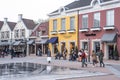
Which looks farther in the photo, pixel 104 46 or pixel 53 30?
pixel 53 30

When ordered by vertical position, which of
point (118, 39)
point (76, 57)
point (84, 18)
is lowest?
point (76, 57)

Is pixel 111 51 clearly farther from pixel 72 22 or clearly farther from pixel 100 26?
pixel 72 22

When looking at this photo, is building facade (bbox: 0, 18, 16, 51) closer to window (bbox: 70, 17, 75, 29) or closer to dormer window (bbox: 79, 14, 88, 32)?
window (bbox: 70, 17, 75, 29)

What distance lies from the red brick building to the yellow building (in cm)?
144

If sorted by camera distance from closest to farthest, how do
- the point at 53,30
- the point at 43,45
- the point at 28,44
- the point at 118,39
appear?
the point at 118,39, the point at 53,30, the point at 43,45, the point at 28,44

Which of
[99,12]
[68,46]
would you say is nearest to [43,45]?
[68,46]

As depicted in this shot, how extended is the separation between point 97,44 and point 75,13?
663cm

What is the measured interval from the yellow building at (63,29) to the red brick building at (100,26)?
4.71 feet

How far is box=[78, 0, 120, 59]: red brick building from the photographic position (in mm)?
35844

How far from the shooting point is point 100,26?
3822 cm

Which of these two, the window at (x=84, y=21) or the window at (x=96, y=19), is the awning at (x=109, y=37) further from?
the window at (x=84, y=21)

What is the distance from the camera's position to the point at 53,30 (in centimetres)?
4750

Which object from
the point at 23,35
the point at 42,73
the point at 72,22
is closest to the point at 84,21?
the point at 72,22

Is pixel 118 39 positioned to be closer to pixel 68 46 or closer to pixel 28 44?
pixel 68 46
